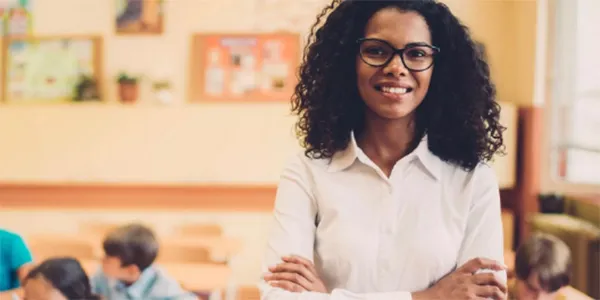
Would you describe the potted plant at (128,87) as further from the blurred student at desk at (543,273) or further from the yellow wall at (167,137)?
the blurred student at desk at (543,273)

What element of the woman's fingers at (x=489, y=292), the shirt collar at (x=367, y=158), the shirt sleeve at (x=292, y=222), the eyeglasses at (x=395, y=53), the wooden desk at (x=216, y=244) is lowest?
the wooden desk at (x=216, y=244)

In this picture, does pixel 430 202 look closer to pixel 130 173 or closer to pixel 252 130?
pixel 252 130

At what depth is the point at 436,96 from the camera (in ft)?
4.12

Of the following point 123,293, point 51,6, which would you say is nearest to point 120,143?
point 51,6

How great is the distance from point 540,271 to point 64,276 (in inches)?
69.4

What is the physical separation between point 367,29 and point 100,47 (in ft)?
13.6

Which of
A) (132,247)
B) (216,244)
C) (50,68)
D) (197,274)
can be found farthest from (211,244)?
(50,68)

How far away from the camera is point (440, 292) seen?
1120 mm

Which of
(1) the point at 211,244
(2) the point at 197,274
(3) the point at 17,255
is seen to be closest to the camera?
(3) the point at 17,255

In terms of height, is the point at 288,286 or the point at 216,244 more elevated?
the point at 288,286

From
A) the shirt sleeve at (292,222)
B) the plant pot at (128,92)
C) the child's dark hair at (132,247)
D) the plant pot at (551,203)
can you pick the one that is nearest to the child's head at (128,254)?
the child's dark hair at (132,247)

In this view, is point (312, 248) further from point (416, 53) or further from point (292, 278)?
point (416, 53)

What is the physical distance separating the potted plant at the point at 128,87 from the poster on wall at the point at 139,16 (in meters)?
0.38

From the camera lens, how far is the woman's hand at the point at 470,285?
1.12 metres
